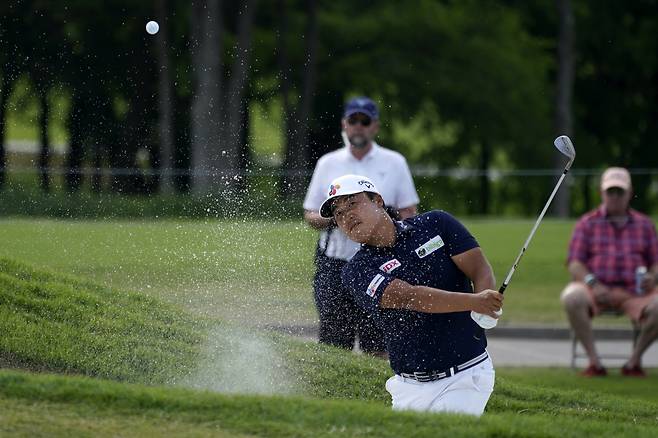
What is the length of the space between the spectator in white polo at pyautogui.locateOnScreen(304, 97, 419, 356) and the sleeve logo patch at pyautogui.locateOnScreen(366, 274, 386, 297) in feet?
8.68

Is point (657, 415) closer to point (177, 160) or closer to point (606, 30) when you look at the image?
point (177, 160)

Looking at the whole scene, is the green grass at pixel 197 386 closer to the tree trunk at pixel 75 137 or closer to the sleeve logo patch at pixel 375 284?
the sleeve logo patch at pixel 375 284

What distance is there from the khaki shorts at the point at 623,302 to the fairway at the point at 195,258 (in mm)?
2611

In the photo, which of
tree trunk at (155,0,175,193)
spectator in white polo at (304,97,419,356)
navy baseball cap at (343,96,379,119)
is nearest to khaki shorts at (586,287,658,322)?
spectator in white polo at (304,97,419,356)

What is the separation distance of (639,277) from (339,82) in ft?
91.7

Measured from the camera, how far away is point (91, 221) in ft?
46.3

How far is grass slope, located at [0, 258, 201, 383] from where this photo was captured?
28.8 ft

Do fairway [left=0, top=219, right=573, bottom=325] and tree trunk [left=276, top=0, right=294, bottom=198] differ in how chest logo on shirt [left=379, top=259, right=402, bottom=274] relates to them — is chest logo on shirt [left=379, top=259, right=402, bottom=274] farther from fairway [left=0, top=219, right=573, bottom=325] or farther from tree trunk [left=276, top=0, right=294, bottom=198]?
tree trunk [left=276, top=0, right=294, bottom=198]

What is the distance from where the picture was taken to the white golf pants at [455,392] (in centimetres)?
674

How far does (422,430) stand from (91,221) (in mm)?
8709

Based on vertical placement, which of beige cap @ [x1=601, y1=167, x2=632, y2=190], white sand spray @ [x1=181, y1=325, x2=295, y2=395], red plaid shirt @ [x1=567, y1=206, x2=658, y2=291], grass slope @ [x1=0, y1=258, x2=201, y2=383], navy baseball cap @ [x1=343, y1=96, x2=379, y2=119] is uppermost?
navy baseball cap @ [x1=343, y1=96, x2=379, y2=119]

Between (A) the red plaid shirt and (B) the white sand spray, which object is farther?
(A) the red plaid shirt

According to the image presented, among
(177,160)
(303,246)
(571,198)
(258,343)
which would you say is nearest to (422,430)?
(258,343)

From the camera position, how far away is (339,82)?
39.8 m
